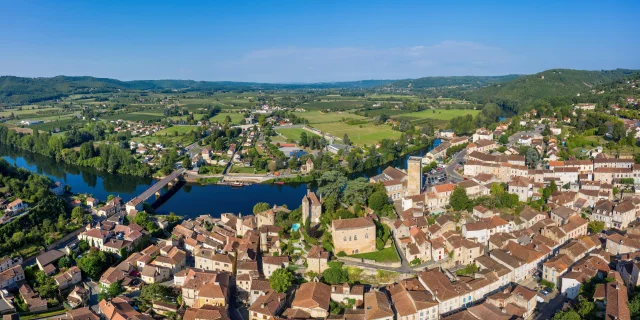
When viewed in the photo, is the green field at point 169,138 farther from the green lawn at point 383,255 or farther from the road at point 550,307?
the road at point 550,307

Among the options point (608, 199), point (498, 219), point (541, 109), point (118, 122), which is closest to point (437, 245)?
point (498, 219)

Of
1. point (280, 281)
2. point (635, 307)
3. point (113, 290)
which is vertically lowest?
point (113, 290)

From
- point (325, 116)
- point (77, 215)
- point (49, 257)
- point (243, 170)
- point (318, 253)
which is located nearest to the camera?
point (318, 253)

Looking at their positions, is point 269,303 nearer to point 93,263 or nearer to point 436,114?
point 93,263

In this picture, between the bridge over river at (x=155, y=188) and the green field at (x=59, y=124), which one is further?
the green field at (x=59, y=124)

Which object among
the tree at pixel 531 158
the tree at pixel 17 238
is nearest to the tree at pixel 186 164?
the tree at pixel 17 238

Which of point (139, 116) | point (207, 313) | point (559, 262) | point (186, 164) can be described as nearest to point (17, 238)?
point (207, 313)
